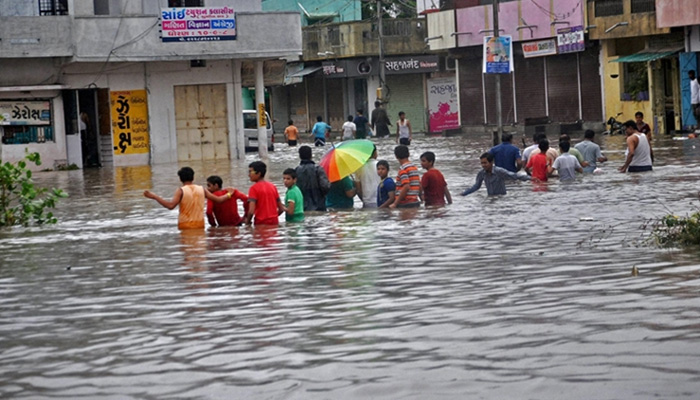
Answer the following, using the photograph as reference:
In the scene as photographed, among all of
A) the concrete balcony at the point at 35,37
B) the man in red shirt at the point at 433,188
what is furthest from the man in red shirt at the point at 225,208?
the concrete balcony at the point at 35,37

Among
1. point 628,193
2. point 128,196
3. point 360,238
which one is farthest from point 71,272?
point 128,196

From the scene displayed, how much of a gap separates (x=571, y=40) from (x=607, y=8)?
2.15 m

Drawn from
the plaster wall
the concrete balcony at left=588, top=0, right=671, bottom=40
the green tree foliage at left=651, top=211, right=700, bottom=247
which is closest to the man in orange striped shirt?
the green tree foliage at left=651, top=211, right=700, bottom=247

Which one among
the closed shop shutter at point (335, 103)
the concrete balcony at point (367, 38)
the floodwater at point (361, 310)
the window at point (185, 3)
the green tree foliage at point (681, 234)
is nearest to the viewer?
the floodwater at point (361, 310)

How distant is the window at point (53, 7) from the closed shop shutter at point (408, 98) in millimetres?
28410

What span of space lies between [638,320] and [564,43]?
4140cm

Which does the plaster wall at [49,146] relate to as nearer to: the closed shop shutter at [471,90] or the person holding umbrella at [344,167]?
the person holding umbrella at [344,167]

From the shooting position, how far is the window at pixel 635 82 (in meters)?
44.1

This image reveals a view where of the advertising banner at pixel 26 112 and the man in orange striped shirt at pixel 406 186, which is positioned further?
the advertising banner at pixel 26 112

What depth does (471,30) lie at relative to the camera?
5247 cm

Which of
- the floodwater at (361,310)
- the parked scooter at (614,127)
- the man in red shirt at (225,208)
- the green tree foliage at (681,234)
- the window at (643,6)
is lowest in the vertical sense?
the floodwater at (361,310)

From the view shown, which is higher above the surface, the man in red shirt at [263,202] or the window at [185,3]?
the window at [185,3]

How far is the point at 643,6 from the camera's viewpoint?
4372 cm

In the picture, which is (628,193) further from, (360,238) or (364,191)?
(360,238)
